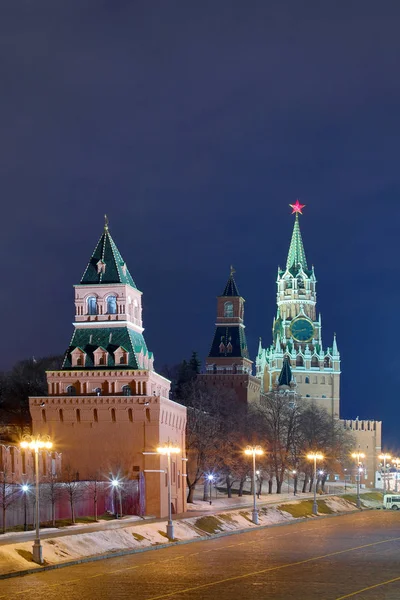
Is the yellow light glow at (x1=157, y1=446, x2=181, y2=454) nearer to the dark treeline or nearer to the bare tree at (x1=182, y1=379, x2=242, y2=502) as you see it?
the bare tree at (x1=182, y1=379, x2=242, y2=502)

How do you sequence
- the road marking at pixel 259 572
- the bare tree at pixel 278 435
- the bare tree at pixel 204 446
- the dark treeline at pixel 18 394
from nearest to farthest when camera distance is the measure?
the road marking at pixel 259 572, the bare tree at pixel 204 446, the dark treeline at pixel 18 394, the bare tree at pixel 278 435

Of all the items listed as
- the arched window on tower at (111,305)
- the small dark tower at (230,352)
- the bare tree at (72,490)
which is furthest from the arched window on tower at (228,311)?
the bare tree at (72,490)

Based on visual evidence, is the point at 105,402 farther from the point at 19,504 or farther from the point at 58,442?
the point at 19,504

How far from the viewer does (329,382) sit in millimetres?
195750

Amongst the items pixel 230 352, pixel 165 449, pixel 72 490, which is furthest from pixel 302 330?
pixel 72 490

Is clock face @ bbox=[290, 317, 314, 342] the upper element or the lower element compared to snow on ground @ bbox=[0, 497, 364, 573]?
upper

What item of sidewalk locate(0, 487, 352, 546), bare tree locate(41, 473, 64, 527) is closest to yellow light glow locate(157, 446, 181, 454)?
sidewalk locate(0, 487, 352, 546)

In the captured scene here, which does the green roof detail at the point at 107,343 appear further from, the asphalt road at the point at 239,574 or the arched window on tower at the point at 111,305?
the asphalt road at the point at 239,574

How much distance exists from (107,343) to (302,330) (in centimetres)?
12423

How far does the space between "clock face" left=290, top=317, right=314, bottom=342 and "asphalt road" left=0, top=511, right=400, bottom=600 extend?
135 m

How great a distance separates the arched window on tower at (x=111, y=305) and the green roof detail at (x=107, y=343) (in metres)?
1.17

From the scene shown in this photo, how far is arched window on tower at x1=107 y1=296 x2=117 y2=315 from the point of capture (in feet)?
254

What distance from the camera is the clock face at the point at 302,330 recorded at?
650 feet

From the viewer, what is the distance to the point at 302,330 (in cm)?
19875
